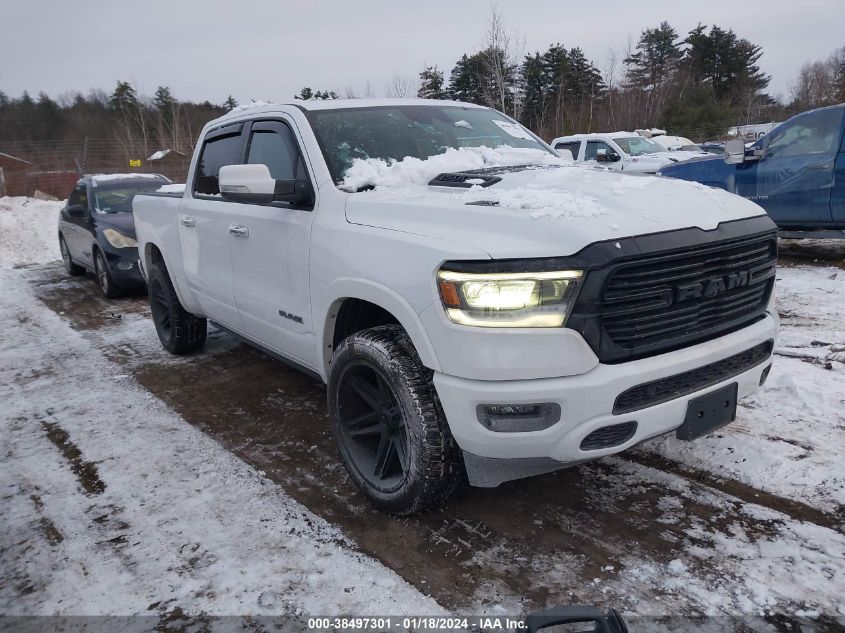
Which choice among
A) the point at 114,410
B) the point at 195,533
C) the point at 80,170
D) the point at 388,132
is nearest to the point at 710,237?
the point at 388,132

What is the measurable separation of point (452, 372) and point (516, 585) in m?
0.87

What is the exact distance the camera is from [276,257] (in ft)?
11.6

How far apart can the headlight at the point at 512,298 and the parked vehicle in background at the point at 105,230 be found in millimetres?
7369

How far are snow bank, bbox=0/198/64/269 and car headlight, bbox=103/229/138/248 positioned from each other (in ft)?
17.6

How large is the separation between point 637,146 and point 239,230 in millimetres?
12557

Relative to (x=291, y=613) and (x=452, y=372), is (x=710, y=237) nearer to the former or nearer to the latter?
(x=452, y=372)

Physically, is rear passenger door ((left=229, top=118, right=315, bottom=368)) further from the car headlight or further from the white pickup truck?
the car headlight

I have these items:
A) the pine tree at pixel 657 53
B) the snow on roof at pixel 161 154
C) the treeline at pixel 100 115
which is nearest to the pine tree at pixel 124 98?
the treeline at pixel 100 115

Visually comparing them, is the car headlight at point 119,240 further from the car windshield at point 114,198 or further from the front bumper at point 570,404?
the front bumper at point 570,404

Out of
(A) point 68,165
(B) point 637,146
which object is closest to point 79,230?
(B) point 637,146

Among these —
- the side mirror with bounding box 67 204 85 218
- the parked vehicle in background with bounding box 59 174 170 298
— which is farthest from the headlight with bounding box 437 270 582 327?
the side mirror with bounding box 67 204 85 218

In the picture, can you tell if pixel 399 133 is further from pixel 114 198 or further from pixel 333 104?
pixel 114 198

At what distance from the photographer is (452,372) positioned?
2377mm

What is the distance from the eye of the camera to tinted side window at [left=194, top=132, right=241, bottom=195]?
4.31m
